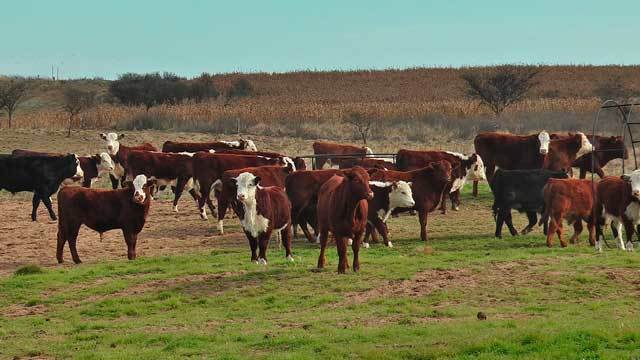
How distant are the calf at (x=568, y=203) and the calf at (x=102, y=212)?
23.9 ft

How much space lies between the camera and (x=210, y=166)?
1026 inches

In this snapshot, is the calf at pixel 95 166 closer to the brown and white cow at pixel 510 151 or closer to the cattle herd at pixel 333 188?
the cattle herd at pixel 333 188

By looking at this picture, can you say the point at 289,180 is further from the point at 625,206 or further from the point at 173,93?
the point at 173,93

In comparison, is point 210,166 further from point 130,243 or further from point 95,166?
point 130,243

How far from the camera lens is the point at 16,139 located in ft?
142

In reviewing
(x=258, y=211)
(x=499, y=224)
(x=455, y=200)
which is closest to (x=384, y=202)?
(x=499, y=224)

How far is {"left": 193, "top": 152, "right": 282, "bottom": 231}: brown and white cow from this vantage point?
85.1 ft

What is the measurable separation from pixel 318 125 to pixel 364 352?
44163 mm

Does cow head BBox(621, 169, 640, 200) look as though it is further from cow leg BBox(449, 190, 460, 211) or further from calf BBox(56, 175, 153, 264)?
cow leg BBox(449, 190, 460, 211)

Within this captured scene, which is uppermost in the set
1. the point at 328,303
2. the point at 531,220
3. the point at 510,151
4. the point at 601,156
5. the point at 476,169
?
the point at 510,151

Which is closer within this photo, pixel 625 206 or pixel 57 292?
pixel 57 292

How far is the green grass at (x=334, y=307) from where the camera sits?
36.9 feet

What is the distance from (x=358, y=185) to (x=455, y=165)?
10879mm

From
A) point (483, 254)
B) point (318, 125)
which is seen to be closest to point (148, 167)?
point (483, 254)
